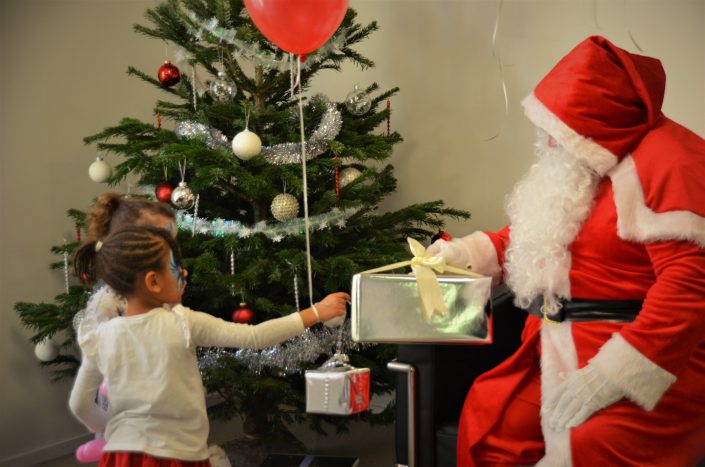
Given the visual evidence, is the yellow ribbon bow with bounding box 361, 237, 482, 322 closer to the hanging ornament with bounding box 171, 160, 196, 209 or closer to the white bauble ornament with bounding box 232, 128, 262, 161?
the white bauble ornament with bounding box 232, 128, 262, 161

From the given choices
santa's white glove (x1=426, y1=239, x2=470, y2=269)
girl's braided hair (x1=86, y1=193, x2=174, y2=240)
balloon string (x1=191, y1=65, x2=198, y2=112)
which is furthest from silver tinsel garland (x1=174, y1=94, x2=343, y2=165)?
santa's white glove (x1=426, y1=239, x2=470, y2=269)

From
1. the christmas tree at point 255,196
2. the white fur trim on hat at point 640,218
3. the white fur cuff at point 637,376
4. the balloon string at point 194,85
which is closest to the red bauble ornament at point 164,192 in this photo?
the christmas tree at point 255,196

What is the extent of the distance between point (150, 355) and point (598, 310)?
1180 mm

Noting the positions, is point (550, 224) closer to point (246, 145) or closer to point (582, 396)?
point (582, 396)

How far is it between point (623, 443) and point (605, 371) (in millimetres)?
178

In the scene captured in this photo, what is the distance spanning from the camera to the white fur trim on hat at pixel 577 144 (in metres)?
1.93

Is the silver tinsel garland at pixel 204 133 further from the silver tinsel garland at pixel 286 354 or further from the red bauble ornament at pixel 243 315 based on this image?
the silver tinsel garland at pixel 286 354

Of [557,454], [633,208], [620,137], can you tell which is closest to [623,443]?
[557,454]

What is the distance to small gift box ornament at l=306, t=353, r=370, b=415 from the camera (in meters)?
1.92

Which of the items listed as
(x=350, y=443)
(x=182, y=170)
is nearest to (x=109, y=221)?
(x=182, y=170)

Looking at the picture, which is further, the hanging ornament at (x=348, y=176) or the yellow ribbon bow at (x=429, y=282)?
the hanging ornament at (x=348, y=176)

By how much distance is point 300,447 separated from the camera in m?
3.04

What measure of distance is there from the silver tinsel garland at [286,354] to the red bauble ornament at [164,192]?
597 mm

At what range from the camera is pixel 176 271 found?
203cm
